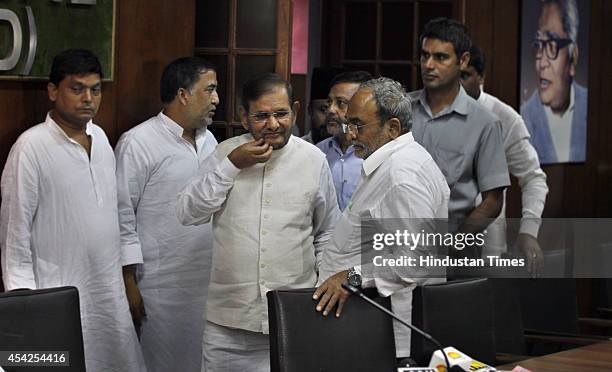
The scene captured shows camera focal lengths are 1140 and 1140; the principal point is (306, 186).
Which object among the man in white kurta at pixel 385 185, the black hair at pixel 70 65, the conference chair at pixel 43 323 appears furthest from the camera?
the black hair at pixel 70 65

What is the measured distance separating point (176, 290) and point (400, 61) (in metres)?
3.08

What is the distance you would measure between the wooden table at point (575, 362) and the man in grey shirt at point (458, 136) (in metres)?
0.94

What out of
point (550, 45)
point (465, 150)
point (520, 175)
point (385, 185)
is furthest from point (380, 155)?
point (550, 45)

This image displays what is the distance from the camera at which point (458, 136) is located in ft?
14.1

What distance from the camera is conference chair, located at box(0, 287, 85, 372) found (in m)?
2.65

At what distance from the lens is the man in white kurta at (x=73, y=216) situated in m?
3.81

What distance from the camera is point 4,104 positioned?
13.3 ft

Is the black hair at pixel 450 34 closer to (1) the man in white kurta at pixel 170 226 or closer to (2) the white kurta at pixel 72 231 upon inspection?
(1) the man in white kurta at pixel 170 226

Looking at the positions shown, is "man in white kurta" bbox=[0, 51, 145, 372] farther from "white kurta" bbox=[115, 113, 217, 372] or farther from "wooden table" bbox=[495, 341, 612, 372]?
"wooden table" bbox=[495, 341, 612, 372]

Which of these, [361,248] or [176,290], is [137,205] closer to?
[176,290]

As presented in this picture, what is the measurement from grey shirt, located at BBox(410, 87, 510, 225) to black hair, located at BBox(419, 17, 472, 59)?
19cm

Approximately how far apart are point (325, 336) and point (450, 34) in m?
1.68

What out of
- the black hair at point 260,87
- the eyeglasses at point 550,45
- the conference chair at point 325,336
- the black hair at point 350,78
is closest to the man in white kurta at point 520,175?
the black hair at point 350,78

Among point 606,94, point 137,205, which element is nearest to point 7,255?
point 137,205
